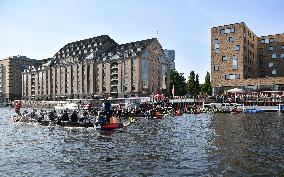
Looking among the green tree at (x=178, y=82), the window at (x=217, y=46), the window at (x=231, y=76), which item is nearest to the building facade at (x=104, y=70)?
the green tree at (x=178, y=82)

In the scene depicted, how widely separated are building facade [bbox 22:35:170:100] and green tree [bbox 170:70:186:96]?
Answer: 17.0ft

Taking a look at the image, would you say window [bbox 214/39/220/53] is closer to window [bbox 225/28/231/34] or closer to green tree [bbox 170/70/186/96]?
window [bbox 225/28/231/34]

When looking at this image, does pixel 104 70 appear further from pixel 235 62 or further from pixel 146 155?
pixel 146 155

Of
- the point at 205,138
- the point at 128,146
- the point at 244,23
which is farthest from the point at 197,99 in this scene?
the point at 128,146

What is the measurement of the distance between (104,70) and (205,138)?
124 meters

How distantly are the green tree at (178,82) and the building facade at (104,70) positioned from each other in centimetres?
519

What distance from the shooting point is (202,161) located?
23.4 metres

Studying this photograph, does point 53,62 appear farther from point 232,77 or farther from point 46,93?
point 232,77

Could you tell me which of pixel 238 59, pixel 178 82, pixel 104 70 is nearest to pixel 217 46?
pixel 238 59

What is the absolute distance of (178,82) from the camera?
166250mm

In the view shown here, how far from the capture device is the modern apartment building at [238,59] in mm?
99438

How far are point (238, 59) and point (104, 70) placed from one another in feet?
234

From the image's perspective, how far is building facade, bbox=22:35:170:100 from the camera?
143500mm

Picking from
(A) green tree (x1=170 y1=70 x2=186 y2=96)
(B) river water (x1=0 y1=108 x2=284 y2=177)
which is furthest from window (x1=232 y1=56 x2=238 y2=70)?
(B) river water (x1=0 y1=108 x2=284 y2=177)
